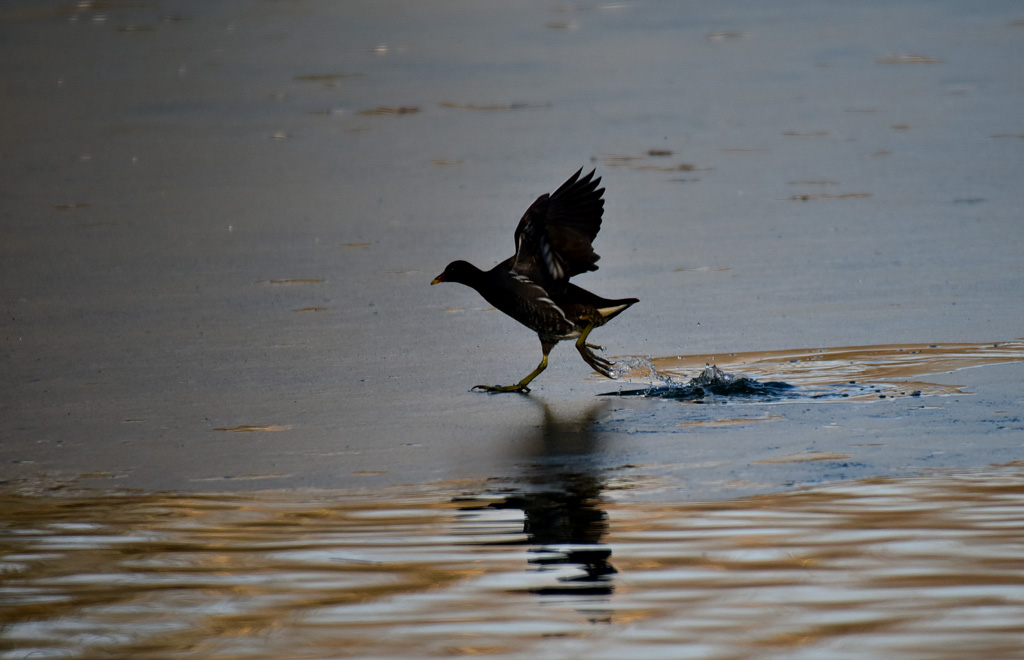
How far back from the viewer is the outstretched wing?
6.43 meters

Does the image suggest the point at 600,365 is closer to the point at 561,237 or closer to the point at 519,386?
the point at 519,386

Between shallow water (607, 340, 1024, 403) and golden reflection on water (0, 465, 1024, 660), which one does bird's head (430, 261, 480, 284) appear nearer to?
shallow water (607, 340, 1024, 403)

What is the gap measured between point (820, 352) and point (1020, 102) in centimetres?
691

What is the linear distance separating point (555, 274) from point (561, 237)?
174mm

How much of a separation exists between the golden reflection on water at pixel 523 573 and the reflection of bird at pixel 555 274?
1716mm

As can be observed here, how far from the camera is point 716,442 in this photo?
17.3 ft

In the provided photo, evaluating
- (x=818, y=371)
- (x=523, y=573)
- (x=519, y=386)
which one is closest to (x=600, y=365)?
(x=519, y=386)

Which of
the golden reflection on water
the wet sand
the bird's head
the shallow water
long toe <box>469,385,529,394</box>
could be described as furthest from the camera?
the bird's head

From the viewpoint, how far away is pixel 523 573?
3.83 m

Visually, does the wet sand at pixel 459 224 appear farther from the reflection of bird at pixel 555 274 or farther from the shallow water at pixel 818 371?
the reflection of bird at pixel 555 274

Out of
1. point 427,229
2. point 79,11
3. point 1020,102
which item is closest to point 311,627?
point 427,229

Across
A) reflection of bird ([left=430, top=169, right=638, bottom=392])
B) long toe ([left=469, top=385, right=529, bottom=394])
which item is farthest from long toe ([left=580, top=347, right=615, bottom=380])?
long toe ([left=469, top=385, right=529, bottom=394])

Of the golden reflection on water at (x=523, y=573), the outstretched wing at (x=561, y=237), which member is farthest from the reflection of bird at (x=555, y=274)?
the golden reflection on water at (x=523, y=573)

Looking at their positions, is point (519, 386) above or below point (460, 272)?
below
